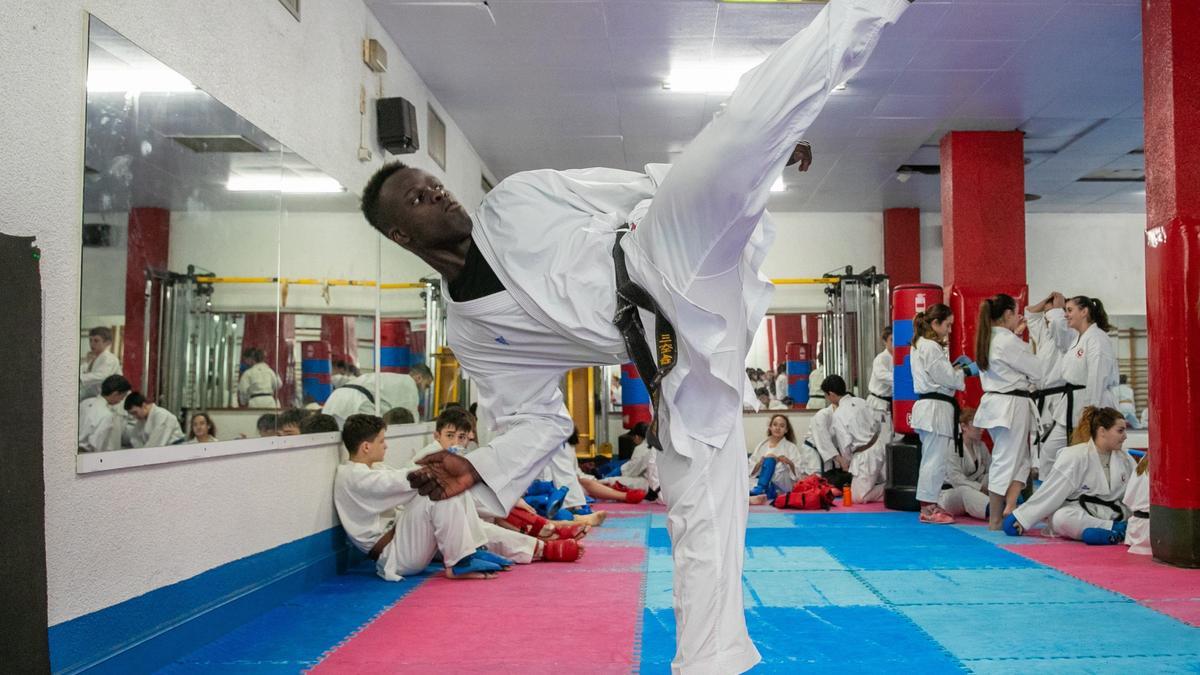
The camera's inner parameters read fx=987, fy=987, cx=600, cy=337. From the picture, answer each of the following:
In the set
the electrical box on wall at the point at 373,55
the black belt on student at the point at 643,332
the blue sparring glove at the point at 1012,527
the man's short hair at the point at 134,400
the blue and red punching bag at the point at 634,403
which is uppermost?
the electrical box on wall at the point at 373,55

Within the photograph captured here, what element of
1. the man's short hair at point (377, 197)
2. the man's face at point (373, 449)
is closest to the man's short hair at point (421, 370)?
the man's face at point (373, 449)

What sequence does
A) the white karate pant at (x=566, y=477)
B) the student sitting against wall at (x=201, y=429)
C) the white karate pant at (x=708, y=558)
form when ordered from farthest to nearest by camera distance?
the white karate pant at (x=566, y=477), the student sitting against wall at (x=201, y=429), the white karate pant at (x=708, y=558)

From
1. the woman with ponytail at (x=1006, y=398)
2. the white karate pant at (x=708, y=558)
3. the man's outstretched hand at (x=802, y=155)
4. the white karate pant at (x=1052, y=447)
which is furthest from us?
the white karate pant at (x=1052, y=447)

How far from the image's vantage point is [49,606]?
2.94 meters

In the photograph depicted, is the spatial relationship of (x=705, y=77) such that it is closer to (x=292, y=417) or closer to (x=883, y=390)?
(x=883, y=390)

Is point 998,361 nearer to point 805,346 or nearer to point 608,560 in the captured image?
point 608,560

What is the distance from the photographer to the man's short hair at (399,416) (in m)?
6.91

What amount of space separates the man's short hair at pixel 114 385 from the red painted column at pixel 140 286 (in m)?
0.03

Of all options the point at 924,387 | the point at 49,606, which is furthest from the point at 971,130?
the point at 49,606

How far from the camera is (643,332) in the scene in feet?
8.11

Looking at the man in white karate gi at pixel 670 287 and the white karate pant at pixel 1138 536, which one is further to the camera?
the white karate pant at pixel 1138 536

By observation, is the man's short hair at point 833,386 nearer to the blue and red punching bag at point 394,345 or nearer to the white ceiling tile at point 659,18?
the white ceiling tile at point 659,18

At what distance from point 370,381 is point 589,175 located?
4.11 meters

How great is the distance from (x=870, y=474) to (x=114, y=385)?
7.88m
